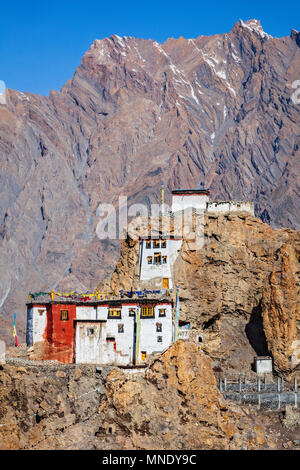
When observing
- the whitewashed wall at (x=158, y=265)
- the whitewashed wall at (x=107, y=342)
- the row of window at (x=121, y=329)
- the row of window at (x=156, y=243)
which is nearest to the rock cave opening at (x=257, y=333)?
the whitewashed wall at (x=158, y=265)

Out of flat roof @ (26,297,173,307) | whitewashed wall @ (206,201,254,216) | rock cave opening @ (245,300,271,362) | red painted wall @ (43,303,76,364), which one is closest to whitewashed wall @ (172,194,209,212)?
whitewashed wall @ (206,201,254,216)

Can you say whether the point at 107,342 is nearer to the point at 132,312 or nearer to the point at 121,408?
the point at 132,312

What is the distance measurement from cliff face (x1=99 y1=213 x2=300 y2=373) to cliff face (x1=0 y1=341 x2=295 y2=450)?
1832cm

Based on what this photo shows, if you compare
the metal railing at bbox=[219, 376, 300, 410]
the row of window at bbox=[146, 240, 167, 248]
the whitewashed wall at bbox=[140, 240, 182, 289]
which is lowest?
the metal railing at bbox=[219, 376, 300, 410]

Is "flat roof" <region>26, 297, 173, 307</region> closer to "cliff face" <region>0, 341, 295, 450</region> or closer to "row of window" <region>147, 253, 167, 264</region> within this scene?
"cliff face" <region>0, 341, 295, 450</region>

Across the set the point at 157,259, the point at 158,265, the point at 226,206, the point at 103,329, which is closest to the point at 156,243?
the point at 157,259

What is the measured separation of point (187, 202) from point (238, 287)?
1244 centimetres

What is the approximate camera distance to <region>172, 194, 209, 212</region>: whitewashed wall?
98.9 metres

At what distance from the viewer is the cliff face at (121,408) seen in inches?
2640

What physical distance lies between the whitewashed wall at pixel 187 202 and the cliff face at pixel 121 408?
89.8ft

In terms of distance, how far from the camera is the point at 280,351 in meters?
93.1

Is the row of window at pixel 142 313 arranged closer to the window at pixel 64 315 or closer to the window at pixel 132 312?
the window at pixel 132 312

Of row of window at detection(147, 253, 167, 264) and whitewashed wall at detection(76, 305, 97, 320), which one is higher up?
row of window at detection(147, 253, 167, 264)
